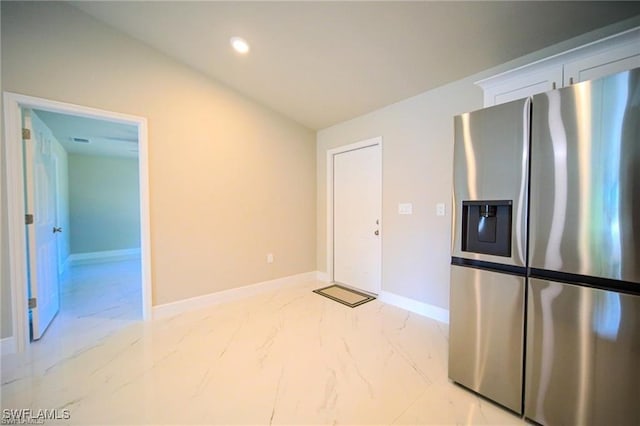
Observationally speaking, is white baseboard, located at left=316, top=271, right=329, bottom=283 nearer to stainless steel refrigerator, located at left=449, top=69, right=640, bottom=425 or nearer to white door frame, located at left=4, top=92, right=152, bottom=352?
stainless steel refrigerator, located at left=449, top=69, right=640, bottom=425

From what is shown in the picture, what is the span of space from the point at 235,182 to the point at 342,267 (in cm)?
192

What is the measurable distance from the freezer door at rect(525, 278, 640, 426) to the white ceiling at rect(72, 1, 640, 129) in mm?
1742

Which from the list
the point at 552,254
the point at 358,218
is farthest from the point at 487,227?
the point at 358,218

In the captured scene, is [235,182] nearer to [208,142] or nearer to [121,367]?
[208,142]

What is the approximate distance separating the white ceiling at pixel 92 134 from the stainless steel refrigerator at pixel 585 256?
3.54 metres

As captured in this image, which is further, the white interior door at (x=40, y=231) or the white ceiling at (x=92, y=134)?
the white ceiling at (x=92, y=134)

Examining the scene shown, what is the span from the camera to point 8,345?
2004mm

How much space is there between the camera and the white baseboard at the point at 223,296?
2732mm

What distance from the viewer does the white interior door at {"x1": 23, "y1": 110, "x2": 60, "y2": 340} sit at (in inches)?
84.7

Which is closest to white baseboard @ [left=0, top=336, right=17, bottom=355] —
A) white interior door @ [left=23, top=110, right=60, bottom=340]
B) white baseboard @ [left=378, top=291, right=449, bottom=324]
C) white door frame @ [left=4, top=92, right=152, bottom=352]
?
white door frame @ [left=4, top=92, right=152, bottom=352]

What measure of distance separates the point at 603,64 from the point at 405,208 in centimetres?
176

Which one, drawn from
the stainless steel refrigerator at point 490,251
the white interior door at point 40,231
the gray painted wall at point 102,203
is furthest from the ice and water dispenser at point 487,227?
the gray painted wall at point 102,203

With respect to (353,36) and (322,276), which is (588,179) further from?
(322,276)

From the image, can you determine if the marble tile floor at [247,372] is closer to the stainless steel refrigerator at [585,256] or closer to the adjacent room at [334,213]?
the adjacent room at [334,213]
